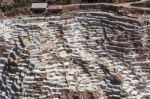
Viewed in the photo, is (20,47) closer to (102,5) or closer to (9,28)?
(9,28)

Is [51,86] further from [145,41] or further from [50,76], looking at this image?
[145,41]

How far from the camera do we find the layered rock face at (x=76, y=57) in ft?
74.4

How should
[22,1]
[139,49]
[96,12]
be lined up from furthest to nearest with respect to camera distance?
[22,1] → [96,12] → [139,49]

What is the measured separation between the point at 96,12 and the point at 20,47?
173 inches

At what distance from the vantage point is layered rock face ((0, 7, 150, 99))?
2269cm

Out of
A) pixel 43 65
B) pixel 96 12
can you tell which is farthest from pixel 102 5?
pixel 43 65

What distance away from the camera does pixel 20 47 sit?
2383 cm

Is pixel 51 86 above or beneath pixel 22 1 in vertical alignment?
beneath

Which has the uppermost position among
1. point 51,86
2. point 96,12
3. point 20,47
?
point 96,12

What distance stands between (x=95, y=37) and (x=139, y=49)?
2.45m

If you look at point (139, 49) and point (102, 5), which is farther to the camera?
point (102, 5)

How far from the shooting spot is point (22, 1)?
27.5 metres

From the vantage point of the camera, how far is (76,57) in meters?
23.4

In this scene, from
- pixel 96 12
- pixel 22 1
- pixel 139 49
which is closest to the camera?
pixel 139 49
